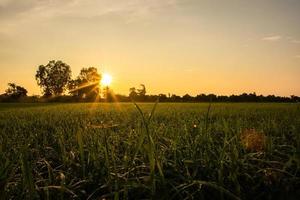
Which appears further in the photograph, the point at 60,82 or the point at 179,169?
the point at 60,82

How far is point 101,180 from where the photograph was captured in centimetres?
266

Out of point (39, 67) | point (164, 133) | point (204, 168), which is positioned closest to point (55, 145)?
point (164, 133)

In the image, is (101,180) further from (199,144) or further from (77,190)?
(199,144)

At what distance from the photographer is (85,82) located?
142125 millimetres

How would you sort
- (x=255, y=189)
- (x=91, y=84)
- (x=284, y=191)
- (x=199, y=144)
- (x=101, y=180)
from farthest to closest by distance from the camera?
1. (x=91, y=84)
2. (x=199, y=144)
3. (x=101, y=180)
4. (x=255, y=189)
5. (x=284, y=191)

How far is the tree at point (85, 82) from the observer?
131525mm

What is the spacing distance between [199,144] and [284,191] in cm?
103

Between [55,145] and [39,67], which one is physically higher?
[39,67]

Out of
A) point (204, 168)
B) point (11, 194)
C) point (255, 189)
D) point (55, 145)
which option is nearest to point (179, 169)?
point (204, 168)

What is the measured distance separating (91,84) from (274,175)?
137m

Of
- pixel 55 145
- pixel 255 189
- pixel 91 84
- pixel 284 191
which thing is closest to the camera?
pixel 284 191

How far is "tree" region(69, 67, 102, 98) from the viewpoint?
432 ft

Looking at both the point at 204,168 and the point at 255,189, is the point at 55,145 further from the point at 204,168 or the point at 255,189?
the point at 255,189

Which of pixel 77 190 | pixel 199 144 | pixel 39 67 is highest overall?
pixel 39 67
